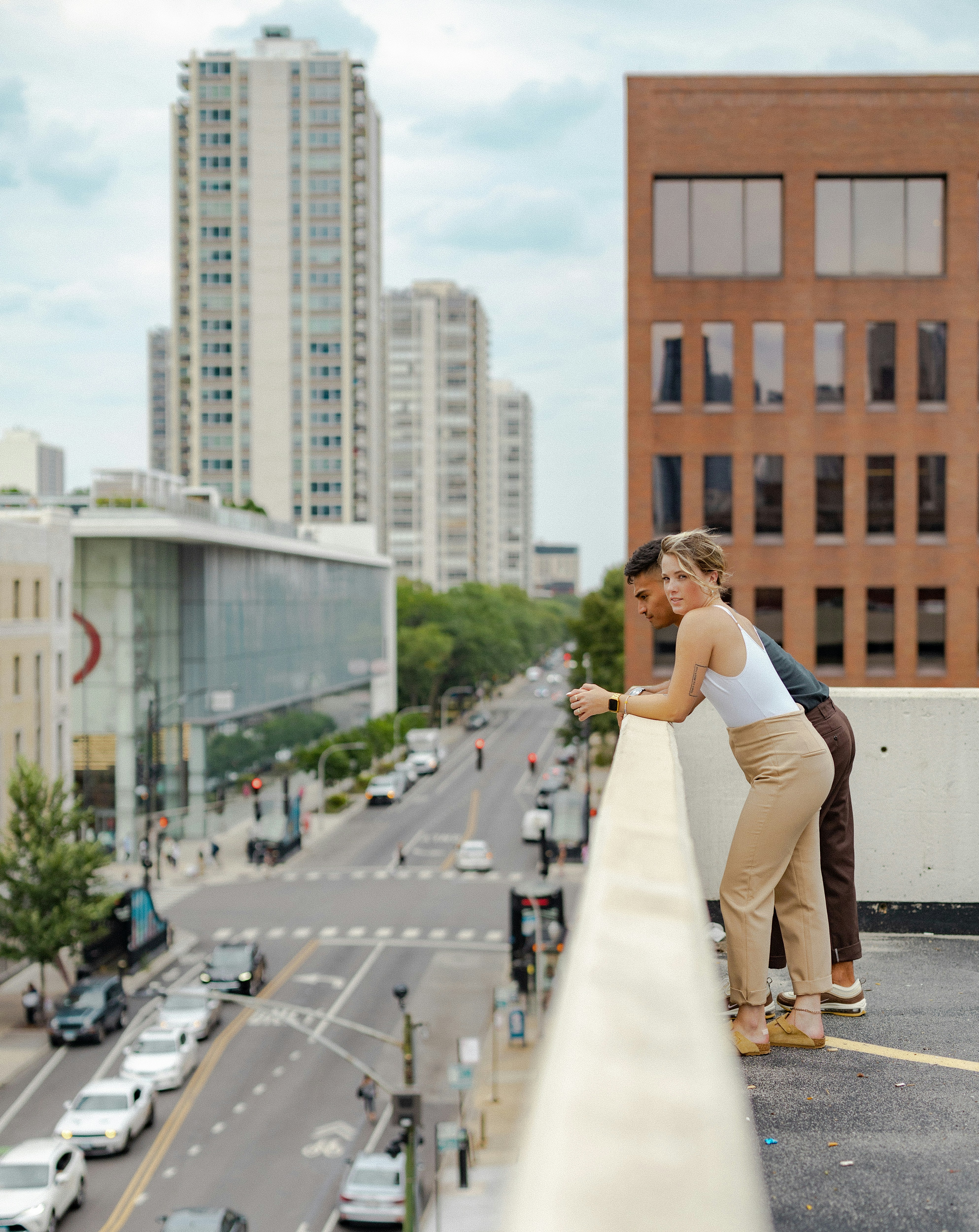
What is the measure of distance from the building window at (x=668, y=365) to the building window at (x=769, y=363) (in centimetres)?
239

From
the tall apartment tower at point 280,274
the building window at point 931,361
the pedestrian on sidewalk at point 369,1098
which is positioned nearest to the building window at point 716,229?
the building window at point 931,361

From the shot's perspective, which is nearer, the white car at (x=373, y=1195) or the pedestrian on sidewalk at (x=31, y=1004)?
the white car at (x=373, y=1195)

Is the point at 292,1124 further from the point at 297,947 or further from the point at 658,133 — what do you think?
the point at 658,133

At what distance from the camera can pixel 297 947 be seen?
42.6m

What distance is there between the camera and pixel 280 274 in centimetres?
10838

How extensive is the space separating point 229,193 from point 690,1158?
11798cm

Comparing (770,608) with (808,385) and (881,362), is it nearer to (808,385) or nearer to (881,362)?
(808,385)

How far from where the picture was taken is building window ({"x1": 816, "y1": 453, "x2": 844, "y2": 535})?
1425 inches

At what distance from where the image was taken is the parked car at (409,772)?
78.9 metres

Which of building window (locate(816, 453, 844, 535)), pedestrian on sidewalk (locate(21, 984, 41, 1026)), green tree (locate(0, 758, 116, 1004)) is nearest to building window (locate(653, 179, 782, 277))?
building window (locate(816, 453, 844, 535))

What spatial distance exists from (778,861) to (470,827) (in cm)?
6108

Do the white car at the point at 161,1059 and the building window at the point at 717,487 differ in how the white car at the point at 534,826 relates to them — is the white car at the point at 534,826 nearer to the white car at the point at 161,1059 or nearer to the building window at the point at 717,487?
the building window at the point at 717,487

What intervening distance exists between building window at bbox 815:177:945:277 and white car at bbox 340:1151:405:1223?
29082 millimetres

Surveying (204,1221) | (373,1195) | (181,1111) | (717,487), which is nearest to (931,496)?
(717,487)
